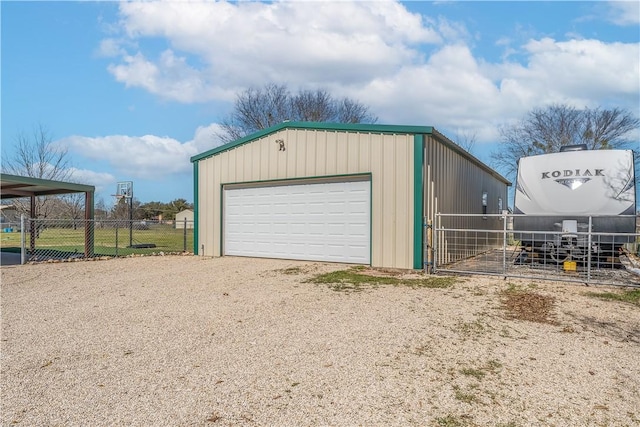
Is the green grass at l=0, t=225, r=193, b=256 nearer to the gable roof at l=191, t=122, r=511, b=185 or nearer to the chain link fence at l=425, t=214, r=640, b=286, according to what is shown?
the gable roof at l=191, t=122, r=511, b=185

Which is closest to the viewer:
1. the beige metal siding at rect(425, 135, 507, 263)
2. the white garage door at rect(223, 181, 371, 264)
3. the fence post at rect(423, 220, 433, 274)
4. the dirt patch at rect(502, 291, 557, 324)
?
the dirt patch at rect(502, 291, 557, 324)

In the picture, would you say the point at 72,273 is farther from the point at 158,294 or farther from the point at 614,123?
the point at 614,123

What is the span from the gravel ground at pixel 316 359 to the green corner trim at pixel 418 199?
95.5 inches

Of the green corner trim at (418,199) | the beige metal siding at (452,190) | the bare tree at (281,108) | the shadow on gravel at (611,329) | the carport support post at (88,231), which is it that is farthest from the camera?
the bare tree at (281,108)

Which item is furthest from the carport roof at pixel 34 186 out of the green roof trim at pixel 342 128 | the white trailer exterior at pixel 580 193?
the white trailer exterior at pixel 580 193

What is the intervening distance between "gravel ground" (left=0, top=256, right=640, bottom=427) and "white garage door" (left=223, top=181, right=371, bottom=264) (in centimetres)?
360

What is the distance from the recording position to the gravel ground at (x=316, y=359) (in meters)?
2.81

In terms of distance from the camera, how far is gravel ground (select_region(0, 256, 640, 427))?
9.22ft

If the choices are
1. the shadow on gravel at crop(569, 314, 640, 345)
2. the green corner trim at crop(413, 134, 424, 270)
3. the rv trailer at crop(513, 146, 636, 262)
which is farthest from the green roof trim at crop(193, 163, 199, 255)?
the shadow on gravel at crop(569, 314, 640, 345)

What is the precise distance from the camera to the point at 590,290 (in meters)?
7.04

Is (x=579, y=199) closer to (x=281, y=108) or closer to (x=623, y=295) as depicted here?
(x=623, y=295)

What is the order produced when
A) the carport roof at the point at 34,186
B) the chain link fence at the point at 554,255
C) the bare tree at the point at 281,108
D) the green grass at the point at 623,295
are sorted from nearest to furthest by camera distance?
the green grass at the point at 623,295 → the chain link fence at the point at 554,255 → the carport roof at the point at 34,186 → the bare tree at the point at 281,108

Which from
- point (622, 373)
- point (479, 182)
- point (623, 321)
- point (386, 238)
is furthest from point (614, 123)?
point (622, 373)

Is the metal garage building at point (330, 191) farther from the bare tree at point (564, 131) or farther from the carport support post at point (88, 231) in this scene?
the bare tree at point (564, 131)
